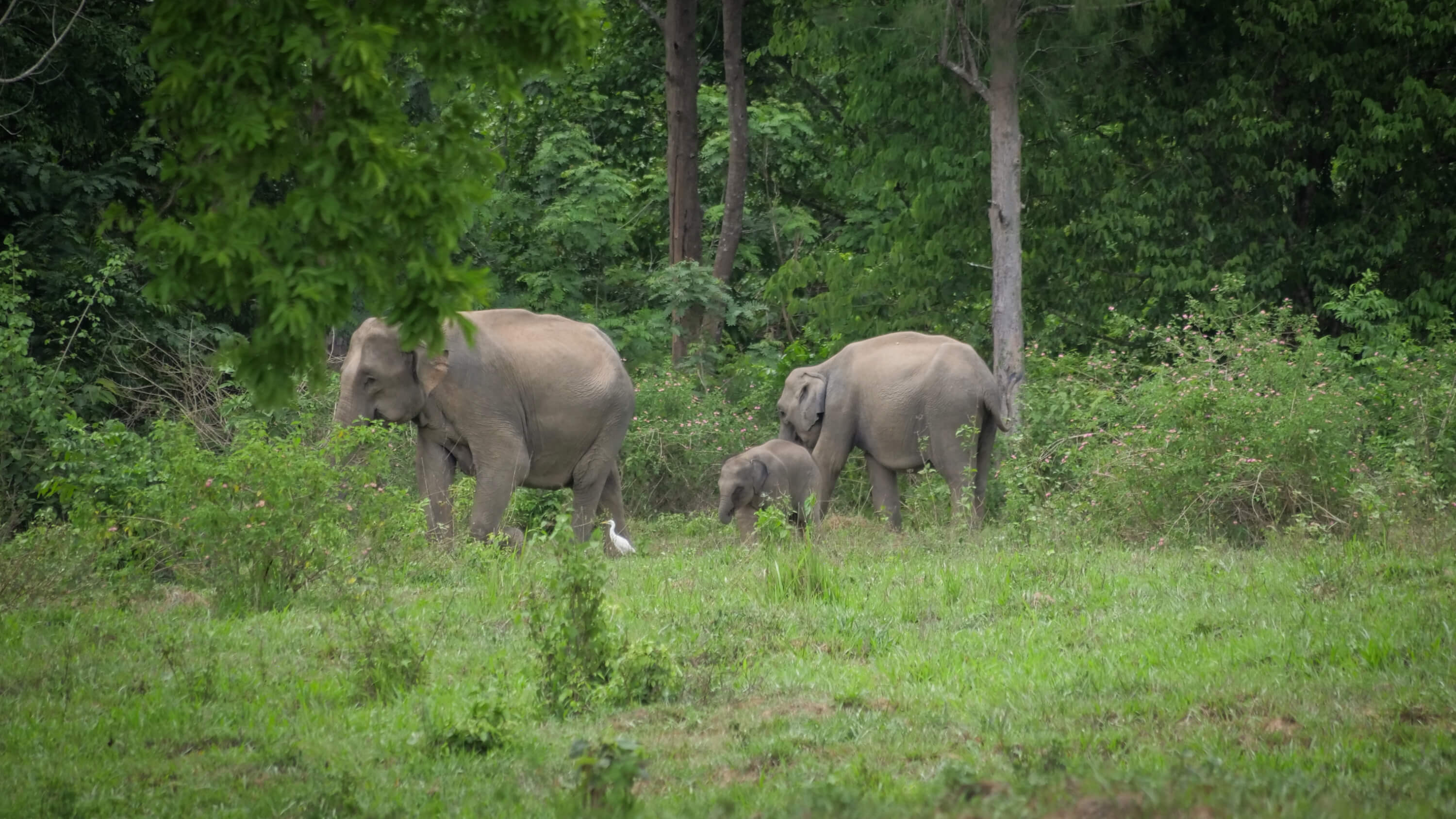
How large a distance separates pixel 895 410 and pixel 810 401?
1115 mm

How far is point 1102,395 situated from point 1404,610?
7949 mm

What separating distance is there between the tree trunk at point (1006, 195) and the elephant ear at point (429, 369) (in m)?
7.94

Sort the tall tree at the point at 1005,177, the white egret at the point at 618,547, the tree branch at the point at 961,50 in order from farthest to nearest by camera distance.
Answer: the tree branch at the point at 961,50, the tall tree at the point at 1005,177, the white egret at the point at 618,547

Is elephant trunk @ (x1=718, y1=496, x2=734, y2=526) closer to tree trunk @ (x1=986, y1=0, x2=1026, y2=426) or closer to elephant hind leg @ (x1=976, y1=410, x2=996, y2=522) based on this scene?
elephant hind leg @ (x1=976, y1=410, x2=996, y2=522)

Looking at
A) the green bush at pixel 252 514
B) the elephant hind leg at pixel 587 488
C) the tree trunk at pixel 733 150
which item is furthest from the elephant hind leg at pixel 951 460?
the tree trunk at pixel 733 150

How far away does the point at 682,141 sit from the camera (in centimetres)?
2394

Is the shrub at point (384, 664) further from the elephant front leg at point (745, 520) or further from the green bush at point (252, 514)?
the elephant front leg at point (745, 520)

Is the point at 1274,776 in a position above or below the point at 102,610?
above

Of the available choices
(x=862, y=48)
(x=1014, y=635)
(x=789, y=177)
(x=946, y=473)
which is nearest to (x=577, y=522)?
(x=946, y=473)

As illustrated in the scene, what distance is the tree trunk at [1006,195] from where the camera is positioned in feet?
63.4

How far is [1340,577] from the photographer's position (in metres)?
9.61

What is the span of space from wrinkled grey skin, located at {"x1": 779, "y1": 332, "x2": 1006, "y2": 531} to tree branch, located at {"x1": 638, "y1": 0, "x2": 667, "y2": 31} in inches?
330

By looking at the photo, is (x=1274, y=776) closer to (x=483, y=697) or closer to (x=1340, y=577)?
(x=483, y=697)

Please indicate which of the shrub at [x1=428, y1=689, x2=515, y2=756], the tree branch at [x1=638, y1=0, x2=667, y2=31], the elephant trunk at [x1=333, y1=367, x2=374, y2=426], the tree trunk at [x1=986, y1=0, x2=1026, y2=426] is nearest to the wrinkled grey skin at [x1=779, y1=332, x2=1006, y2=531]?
the tree trunk at [x1=986, y1=0, x2=1026, y2=426]
